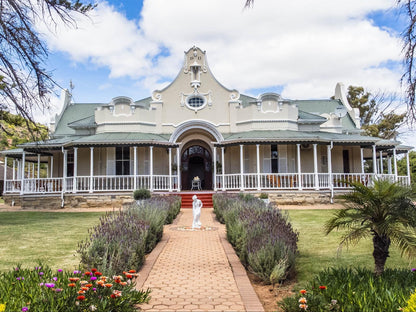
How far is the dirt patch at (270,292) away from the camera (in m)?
5.17

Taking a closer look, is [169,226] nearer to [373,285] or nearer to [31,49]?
[31,49]

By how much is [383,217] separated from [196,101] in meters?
20.0

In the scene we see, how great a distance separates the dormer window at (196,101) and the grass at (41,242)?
40.7 feet

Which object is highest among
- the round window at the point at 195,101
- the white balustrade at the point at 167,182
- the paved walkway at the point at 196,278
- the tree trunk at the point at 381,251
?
the round window at the point at 195,101

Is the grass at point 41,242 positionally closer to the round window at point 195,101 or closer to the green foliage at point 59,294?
the green foliage at point 59,294

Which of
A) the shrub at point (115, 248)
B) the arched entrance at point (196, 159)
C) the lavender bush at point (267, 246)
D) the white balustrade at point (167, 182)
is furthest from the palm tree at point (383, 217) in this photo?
the arched entrance at point (196, 159)

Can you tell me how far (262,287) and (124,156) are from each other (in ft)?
59.9

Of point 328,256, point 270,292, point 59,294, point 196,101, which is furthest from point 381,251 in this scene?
Answer: point 196,101

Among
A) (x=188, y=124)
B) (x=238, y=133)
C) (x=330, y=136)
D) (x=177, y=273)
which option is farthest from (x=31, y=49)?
(x=330, y=136)

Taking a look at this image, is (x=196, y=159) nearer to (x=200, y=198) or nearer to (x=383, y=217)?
(x=200, y=198)

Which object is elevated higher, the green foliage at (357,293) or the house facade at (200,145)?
the house facade at (200,145)

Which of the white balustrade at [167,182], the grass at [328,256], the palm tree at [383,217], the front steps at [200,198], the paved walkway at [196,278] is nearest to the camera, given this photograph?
the palm tree at [383,217]

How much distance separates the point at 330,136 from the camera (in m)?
22.5

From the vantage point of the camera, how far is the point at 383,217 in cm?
505
